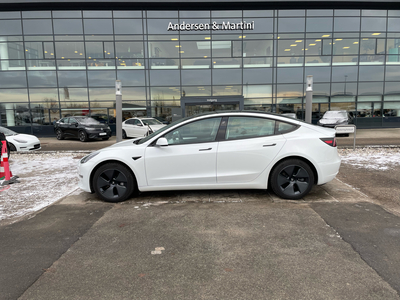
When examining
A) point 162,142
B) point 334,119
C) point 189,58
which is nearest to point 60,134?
point 189,58

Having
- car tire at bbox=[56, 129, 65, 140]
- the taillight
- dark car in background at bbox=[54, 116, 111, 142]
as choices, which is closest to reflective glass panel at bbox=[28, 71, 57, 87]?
dark car in background at bbox=[54, 116, 111, 142]

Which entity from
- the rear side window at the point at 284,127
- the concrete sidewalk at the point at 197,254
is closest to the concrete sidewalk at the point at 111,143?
the rear side window at the point at 284,127

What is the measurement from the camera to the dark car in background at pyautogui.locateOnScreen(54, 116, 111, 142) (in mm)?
16297

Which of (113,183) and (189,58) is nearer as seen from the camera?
(113,183)

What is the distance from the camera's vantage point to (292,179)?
4.69 m

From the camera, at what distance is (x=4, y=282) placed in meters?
2.54

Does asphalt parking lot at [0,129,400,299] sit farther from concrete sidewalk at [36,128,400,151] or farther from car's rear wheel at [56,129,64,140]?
car's rear wheel at [56,129,64,140]

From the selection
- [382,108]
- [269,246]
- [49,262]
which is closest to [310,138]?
[269,246]

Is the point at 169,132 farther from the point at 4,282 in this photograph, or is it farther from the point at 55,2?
the point at 55,2

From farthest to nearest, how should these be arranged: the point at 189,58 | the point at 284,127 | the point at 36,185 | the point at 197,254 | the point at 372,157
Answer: the point at 189,58 → the point at 372,157 → the point at 36,185 → the point at 284,127 → the point at 197,254

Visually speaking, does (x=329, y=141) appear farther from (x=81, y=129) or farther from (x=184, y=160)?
(x=81, y=129)

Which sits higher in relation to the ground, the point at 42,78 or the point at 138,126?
the point at 42,78

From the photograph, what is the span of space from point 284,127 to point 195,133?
1.58m

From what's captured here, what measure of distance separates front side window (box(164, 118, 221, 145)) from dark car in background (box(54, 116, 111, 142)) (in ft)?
42.4
